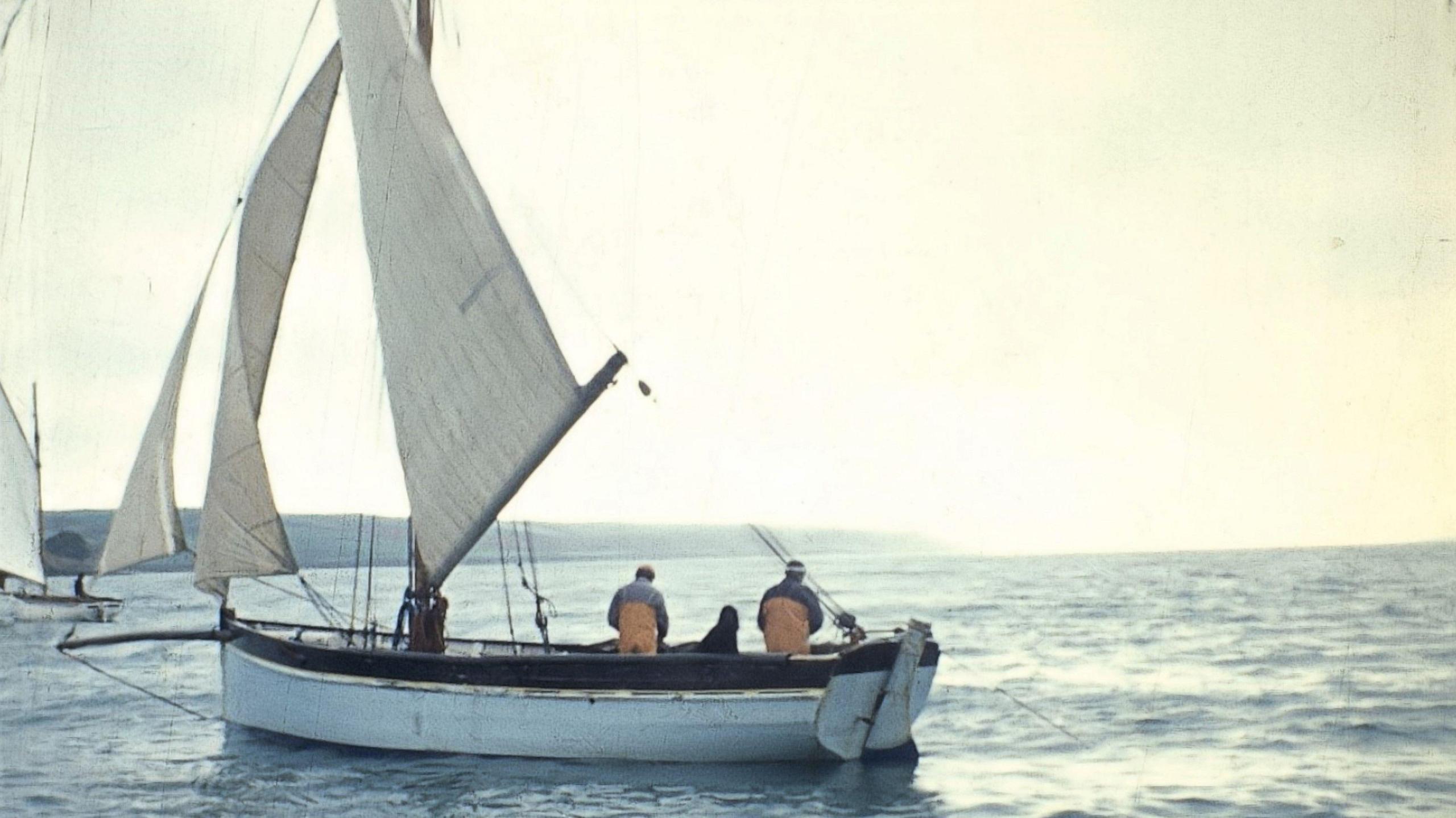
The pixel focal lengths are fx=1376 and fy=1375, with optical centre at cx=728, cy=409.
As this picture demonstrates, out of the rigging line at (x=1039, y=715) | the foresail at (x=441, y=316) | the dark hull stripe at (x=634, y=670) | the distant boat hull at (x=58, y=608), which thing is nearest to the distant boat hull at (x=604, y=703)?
the dark hull stripe at (x=634, y=670)

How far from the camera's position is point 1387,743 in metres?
19.6

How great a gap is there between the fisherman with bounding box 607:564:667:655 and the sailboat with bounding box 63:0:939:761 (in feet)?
0.98

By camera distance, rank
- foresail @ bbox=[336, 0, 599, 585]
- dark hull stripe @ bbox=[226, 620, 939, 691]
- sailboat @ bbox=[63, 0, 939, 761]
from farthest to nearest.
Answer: foresail @ bbox=[336, 0, 599, 585] < sailboat @ bbox=[63, 0, 939, 761] < dark hull stripe @ bbox=[226, 620, 939, 691]

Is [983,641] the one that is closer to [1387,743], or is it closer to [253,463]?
[1387,743]

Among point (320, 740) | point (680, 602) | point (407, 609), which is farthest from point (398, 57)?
point (680, 602)

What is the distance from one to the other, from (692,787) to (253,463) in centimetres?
743

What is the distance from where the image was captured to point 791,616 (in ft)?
51.4

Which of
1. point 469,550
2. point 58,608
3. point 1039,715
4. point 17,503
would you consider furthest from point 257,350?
point 58,608

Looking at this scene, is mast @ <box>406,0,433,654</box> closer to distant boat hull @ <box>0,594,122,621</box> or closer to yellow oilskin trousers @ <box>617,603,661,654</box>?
yellow oilskin trousers @ <box>617,603,661,654</box>

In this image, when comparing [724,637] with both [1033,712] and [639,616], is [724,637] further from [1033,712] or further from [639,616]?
[1033,712]

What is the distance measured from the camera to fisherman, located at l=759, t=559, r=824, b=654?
1564cm

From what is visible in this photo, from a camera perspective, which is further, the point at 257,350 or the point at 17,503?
the point at 17,503

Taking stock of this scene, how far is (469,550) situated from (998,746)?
8509 mm

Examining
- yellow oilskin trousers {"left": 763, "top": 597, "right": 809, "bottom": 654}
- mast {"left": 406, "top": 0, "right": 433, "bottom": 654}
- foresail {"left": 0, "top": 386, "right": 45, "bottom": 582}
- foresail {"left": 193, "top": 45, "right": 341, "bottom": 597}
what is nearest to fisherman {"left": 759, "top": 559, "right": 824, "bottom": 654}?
yellow oilskin trousers {"left": 763, "top": 597, "right": 809, "bottom": 654}
